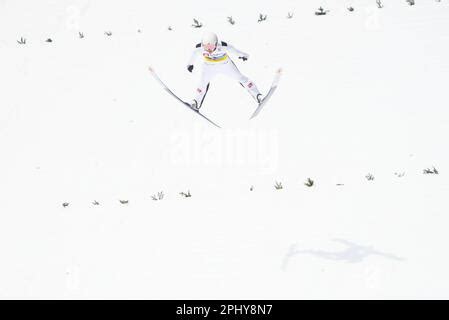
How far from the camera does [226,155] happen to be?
739 centimetres

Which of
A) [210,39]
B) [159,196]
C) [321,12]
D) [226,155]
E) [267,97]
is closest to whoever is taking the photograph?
[210,39]

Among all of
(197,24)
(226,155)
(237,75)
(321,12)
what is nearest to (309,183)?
(226,155)

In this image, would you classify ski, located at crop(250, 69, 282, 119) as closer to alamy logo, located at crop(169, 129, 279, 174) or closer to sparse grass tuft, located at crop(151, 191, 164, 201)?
alamy logo, located at crop(169, 129, 279, 174)

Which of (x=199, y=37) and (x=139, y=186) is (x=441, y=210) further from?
(x=199, y=37)

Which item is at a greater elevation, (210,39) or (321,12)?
(321,12)

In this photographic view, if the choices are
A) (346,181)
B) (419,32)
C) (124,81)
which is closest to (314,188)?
(346,181)

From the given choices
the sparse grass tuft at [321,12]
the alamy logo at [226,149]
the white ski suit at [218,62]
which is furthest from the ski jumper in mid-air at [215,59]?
the sparse grass tuft at [321,12]

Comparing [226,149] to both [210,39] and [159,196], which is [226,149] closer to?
[159,196]

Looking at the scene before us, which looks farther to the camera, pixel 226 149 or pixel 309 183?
pixel 226 149

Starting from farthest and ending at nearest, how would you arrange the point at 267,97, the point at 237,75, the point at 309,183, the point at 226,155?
the point at 226,155 < the point at 267,97 < the point at 237,75 < the point at 309,183

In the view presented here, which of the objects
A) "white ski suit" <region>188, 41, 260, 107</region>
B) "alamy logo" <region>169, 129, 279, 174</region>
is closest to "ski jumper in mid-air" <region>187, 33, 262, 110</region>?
"white ski suit" <region>188, 41, 260, 107</region>

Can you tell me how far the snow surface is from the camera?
5.26 metres

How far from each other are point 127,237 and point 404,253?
3.39 m

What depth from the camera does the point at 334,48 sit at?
7.98 m
